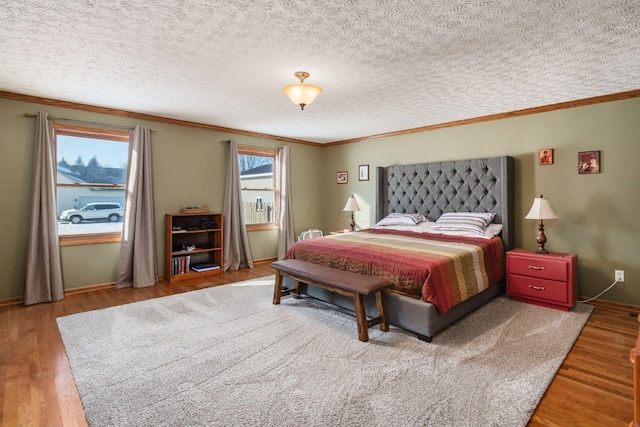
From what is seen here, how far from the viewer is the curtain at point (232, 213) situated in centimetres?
520

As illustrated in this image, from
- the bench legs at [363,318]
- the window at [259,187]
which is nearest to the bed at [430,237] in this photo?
the bench legs at [363,318]

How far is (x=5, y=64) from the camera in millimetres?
2738

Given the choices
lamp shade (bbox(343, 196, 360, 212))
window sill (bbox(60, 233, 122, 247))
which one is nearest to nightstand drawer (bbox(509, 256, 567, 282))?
lamp shade (bbox(343, 196, 360, 212))

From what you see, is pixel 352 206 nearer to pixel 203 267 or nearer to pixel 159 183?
pixel 203 267

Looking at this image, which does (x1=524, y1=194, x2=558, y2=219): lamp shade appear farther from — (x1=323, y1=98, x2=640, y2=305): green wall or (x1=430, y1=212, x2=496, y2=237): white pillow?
(x1=430, y1=212, x2=496, y2=237): white pillow

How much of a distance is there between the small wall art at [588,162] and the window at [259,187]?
4.37 meters

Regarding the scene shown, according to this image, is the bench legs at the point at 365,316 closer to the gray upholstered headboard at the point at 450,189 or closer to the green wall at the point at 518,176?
the gray upholstered headboard at the point at 450,189

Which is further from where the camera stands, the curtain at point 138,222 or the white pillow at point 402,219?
the white pillow at point 402,219

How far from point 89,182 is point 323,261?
315cm

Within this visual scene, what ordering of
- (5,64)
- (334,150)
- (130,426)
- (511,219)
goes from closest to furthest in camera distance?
(130,426)
(5,64)
(511,219)
(334,150)

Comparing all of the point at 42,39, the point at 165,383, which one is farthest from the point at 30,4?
the point at 165,383

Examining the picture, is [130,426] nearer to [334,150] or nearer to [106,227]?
[106,227]

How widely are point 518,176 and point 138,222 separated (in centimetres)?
490

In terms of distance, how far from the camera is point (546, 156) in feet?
12.7
